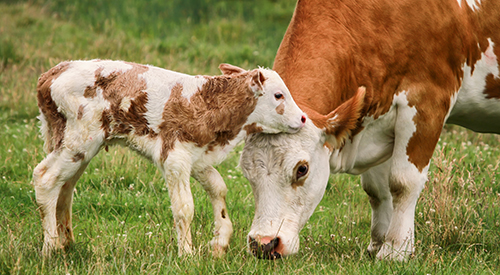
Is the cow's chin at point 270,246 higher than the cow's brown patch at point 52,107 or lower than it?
lower

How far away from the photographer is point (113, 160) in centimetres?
616

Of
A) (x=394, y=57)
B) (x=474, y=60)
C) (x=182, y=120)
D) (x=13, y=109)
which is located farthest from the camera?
(x=13, y=109)

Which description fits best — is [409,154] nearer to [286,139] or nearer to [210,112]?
[286,139]

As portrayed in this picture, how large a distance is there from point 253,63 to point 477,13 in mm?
6361

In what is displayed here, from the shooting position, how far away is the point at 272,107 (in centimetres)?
381

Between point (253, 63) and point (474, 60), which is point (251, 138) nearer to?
point (474, 60)

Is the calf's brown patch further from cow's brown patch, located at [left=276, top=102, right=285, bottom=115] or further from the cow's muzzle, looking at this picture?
the cow's muzzle

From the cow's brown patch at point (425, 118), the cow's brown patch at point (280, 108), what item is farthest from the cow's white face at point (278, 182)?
the cow's brown patch at point (425, 118)

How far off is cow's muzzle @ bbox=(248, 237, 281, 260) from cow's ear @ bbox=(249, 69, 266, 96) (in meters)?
0.92

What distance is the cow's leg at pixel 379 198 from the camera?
5.16 m

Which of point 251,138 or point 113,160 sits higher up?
point 251,138

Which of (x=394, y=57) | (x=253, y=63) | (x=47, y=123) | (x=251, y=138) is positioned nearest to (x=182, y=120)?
(x=251, y=138)

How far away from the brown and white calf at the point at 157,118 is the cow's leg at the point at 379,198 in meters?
1.58

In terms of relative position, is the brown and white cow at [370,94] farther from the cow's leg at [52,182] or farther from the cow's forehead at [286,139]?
the cow's leg at [52,182]
